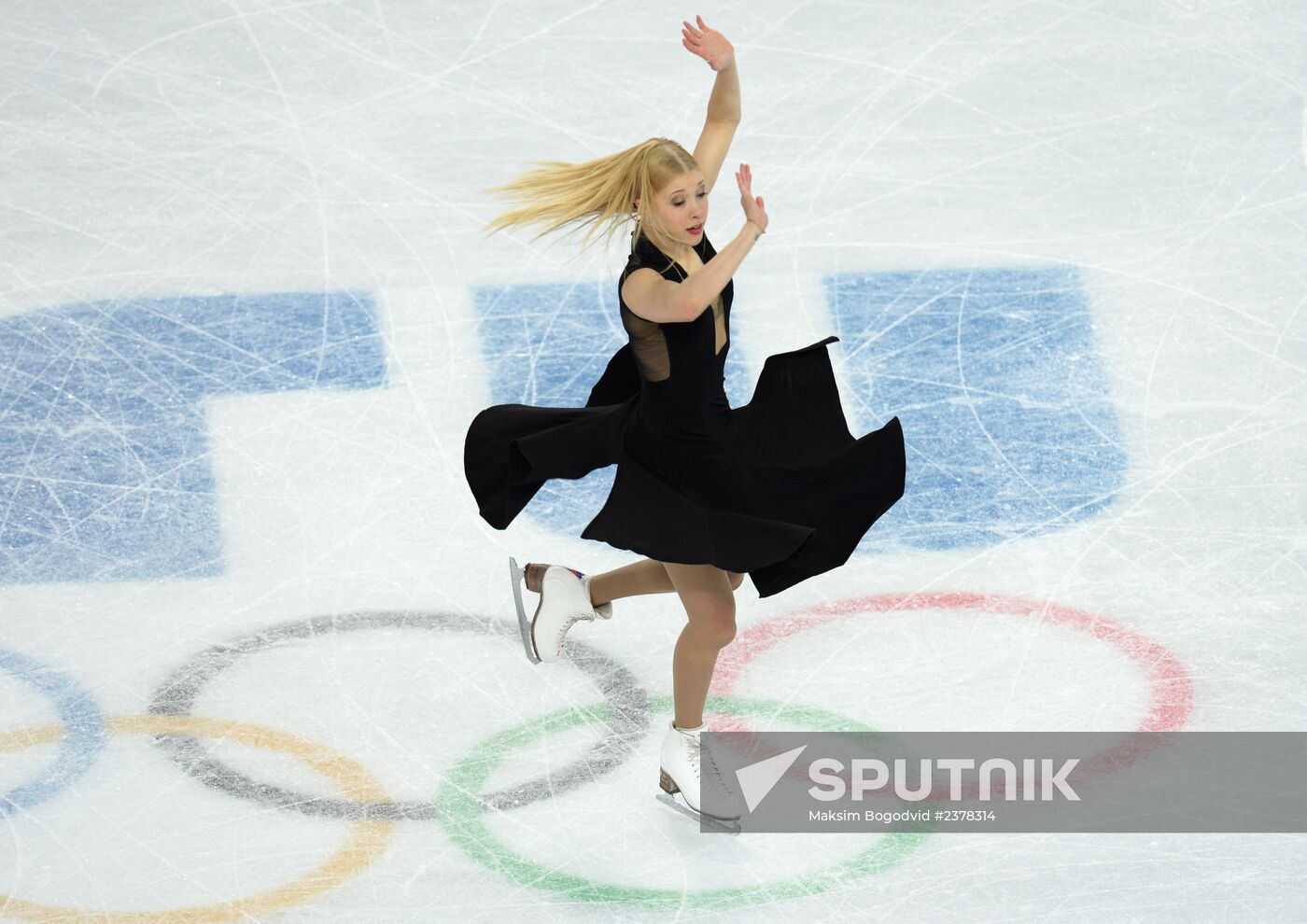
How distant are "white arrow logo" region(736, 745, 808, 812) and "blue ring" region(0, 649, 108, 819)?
1.73 m

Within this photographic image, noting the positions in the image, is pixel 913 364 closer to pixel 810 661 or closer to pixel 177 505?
pixel 810 661

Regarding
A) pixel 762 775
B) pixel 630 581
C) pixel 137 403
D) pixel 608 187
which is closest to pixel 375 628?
pixel 630 581

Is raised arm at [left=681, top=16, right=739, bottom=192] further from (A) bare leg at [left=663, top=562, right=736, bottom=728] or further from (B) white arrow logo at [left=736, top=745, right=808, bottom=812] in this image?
(B) white arrow logo at [left=736, top=745, right=808, bottom=812]

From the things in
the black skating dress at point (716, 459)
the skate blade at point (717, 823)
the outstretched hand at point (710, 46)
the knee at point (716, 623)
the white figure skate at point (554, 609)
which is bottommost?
the skate blade at point (717, 823)

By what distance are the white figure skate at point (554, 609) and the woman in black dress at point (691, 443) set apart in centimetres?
20

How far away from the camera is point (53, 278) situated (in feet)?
23.7

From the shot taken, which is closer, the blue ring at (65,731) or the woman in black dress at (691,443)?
the woman in black dress at (691,443)

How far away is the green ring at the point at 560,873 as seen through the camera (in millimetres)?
4559

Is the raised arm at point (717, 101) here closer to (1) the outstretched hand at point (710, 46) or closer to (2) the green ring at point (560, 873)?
(1) the outstretched hand at point (710, 46)

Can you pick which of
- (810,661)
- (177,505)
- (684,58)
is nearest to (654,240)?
(810,661)

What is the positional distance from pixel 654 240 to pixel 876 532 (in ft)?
6.31

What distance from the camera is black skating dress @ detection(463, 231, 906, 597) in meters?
4.59

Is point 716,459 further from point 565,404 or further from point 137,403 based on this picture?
point 137,403

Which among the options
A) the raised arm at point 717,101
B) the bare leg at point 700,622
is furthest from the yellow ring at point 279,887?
the raised arm at point 717,101
